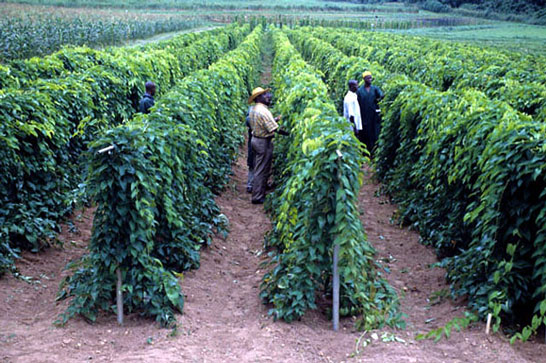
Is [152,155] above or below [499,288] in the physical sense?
above

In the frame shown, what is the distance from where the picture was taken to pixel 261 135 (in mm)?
9914

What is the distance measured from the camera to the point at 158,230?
6863mm

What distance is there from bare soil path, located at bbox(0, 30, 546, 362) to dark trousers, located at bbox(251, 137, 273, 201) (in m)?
2.51

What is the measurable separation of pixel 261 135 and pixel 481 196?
15.2ft

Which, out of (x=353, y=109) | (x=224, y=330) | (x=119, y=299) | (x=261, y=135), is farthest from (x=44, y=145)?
(x=353, y=109)

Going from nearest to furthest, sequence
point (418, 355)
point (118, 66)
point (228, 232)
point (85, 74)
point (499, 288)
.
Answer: point (418, 355)
point (499, 288)
point (228, 232)
point (85, 74)
point (118, 66)

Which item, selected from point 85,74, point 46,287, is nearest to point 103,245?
point 46,287

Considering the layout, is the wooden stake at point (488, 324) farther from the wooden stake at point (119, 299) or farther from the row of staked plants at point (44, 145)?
the row of staked plants at point (44, 145)

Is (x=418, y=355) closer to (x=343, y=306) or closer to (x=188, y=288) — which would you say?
(x=343, y=306)

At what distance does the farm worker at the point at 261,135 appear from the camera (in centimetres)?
970

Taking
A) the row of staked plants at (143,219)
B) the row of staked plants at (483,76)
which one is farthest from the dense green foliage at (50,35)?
the row of staked plants at (143,219)

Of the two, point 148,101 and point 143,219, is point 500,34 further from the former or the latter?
point 143,219

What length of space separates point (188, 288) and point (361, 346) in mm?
2374

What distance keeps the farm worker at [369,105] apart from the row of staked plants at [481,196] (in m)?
1.89
